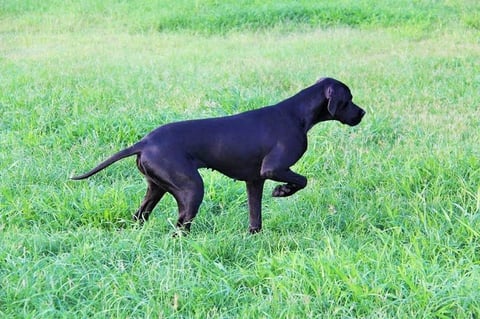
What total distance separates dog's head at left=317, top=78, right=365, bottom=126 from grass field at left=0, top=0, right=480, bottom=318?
586 millimetres

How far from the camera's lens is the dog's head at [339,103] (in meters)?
4.55

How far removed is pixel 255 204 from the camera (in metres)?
4.55

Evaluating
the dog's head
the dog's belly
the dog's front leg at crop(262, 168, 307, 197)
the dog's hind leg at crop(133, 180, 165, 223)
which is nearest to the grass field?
the dog's hind leg at crop(133, 180, 165, 223)

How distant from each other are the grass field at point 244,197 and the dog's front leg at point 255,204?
0.37ft

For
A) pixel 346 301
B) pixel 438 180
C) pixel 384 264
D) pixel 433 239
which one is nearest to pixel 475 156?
pixel 438 180

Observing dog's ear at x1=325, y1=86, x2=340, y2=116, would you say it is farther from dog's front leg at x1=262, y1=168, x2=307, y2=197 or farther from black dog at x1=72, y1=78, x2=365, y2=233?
dog's front leg at x1=262, y1=168, x2=307, y2=197

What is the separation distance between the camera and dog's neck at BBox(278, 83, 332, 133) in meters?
Answer: 4.54

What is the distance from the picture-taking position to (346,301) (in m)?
3.36

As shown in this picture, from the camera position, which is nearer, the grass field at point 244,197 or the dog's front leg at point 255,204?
the grass field at point 244,197

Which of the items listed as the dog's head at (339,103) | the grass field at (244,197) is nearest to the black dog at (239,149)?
the dog's head at (339,103)

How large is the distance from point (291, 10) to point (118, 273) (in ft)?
36.9

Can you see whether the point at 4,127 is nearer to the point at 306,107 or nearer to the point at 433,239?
the point at 306,107

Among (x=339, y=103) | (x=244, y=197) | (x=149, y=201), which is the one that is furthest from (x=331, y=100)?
(x=149, y=201)

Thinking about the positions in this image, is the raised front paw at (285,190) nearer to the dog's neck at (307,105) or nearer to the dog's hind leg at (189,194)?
the dog's neck at (307,105)
